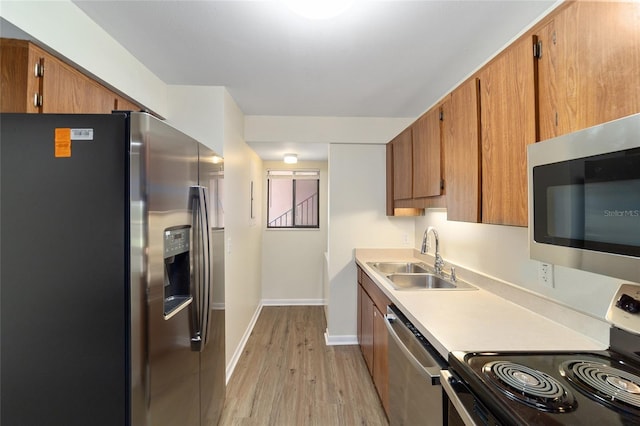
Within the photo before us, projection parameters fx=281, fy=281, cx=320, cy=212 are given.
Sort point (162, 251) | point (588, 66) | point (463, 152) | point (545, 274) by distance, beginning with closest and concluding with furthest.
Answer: point (588, 66) → point (162, 251) → point (545, 274) → point (463, 152)

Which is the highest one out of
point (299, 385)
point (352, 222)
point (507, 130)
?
point (507, 130)

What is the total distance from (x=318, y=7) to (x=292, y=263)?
3.75m

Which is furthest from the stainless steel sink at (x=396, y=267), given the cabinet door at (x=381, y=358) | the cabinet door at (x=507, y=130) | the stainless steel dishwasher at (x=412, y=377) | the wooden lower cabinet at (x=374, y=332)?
the cabinet door at (x=507, y=130)

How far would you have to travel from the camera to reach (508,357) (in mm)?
986

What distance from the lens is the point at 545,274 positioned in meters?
1.40

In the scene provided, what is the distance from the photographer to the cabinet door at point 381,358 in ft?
6.37

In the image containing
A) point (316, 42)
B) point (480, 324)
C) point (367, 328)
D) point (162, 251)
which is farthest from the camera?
point (367, 328)

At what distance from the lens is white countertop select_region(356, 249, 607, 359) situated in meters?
1.09

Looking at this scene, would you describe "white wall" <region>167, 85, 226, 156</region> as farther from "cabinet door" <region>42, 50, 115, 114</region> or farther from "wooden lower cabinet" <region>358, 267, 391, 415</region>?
"wooden lower cabinet" <region>358, 267, 391, 415</region>

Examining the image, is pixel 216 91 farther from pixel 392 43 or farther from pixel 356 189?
pixel 356 189

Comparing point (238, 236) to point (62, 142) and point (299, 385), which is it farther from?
point (62, 142)

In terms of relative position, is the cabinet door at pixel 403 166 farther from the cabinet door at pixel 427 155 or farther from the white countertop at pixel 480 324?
the white countertop at pixel 480 324

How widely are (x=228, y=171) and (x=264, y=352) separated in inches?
76.1

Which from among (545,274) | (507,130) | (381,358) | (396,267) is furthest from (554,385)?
(396,267)
